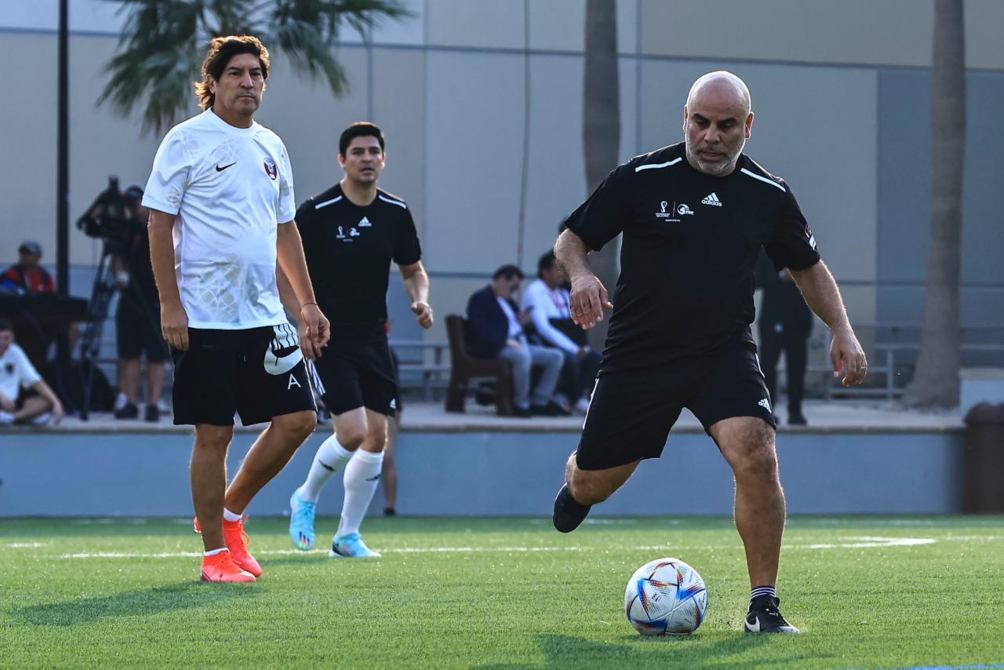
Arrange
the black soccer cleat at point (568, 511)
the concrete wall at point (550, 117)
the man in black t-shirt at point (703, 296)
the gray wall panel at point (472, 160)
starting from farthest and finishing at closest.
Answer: the gray wall panel at point (472, 160) < the concrete wall at point (550, 117) < the black soccer cleat at point (568, 511) < the man in black t-shirt at point (703, 296)

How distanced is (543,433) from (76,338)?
506 centimetres

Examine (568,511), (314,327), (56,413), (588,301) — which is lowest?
(56,413)

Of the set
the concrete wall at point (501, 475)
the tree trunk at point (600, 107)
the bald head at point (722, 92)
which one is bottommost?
the concrete wall at point (501, 475)

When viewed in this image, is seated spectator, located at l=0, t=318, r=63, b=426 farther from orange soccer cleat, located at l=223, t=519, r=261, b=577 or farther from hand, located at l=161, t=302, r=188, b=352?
hand, located at l=161, t=302, r=188, b=352

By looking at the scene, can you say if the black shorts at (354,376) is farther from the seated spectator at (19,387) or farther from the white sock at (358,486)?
the seated spectator at (19,387)

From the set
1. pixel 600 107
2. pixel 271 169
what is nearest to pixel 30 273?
pixel 600 107

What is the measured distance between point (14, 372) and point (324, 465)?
6.78 m

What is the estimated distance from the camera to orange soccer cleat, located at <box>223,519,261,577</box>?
7703mm

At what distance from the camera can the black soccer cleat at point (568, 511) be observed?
21.6 ft

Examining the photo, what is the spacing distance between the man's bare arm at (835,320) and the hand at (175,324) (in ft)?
8.36

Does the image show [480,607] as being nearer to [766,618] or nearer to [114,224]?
[766,618]

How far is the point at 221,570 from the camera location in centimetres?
752

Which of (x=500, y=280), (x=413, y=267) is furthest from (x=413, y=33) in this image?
(x=413, y=267)

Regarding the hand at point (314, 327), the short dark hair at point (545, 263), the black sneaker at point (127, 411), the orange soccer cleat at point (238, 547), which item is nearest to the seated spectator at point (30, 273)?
the black sneaker at point (127, 411)
